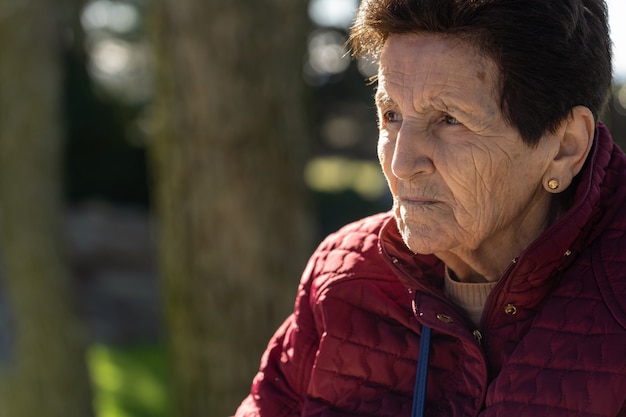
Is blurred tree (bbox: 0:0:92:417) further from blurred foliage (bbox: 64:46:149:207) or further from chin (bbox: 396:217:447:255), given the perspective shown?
blurred foliage (bbox: 64:46:149:207)

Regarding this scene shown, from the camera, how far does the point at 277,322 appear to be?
212 inches

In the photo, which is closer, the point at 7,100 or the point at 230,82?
the point at 230,82

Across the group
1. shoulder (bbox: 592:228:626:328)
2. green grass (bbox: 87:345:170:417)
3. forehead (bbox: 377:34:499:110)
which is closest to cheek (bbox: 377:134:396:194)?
forehead (bbox: 377:34:499:110)

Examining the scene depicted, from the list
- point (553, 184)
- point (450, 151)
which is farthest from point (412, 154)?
point (553, 184)

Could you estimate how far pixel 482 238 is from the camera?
232 cm

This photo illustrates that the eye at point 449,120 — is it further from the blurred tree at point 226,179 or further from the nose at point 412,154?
the blurred tree at point 226,179

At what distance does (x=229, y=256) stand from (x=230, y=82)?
0.91m

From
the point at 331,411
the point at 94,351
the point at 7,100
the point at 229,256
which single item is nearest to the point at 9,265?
the point at 7,100

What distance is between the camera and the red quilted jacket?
6.71 feet

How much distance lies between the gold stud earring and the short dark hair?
0.12 m

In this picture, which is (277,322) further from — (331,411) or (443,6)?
(443,6)

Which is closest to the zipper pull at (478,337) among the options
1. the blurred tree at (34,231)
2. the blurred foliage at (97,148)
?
the blurred tree at (34,231)

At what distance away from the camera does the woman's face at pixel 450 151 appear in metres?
2.20

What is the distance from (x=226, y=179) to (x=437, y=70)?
124 inches
